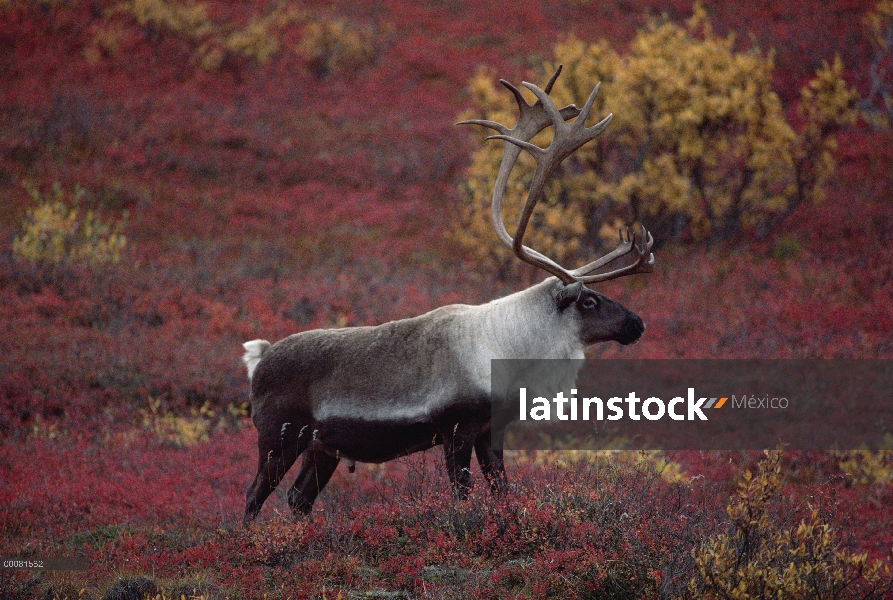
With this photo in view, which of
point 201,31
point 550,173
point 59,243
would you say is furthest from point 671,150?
point 201,31

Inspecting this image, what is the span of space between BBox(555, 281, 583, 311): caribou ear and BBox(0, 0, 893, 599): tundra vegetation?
126cm

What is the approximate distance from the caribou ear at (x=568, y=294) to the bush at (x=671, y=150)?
28.7ft

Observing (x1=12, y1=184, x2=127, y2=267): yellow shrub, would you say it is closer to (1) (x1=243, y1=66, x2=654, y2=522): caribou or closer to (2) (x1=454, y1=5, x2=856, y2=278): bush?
(2) (x1=454, y1=5, x2=856, y2=278): bush

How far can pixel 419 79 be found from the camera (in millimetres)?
24906

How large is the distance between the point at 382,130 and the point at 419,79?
10.2ft

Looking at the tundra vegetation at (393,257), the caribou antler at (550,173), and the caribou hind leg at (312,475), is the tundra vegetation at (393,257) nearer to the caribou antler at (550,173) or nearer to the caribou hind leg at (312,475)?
the caribou hind leg at (312,475)

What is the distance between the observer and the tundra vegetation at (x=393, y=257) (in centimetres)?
540

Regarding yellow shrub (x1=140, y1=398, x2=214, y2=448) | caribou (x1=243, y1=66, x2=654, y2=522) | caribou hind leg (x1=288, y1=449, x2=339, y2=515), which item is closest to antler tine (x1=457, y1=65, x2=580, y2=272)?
caribou (x1=243, y1=66, x2=654, y2=522)

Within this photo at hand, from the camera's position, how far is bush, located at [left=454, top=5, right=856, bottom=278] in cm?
1598

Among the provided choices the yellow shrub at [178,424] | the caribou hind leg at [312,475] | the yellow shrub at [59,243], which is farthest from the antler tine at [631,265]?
the yellow shrub at [59,243]

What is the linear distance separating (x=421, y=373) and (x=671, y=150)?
1214cm

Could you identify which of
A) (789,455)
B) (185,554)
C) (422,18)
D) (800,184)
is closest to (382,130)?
(422,18)

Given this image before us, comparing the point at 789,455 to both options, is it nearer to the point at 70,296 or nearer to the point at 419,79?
the point at 70,296

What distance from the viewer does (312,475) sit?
6.82 m
